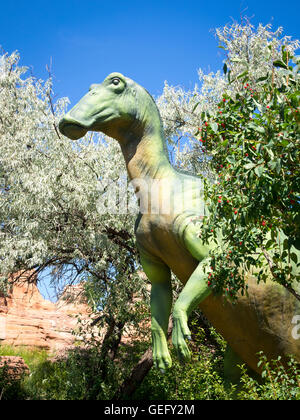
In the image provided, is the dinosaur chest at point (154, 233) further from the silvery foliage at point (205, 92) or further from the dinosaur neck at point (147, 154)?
the silvery foliage at point (205, 92)

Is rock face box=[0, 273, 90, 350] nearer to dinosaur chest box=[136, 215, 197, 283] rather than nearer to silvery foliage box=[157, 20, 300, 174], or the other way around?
silvery foliage box=[157, 20, 300, 174]

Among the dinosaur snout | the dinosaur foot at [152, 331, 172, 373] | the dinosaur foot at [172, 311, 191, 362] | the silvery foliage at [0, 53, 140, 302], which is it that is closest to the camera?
the dinosaur foot at [172, 311, 191, 362]

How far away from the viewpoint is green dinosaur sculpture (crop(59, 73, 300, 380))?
410cm

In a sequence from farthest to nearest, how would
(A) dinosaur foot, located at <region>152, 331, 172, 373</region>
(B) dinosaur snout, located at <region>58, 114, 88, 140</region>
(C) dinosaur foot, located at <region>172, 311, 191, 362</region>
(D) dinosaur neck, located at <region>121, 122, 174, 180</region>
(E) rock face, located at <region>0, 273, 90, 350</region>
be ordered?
(E) rock face, located at <region>0, 273, 90, 350</region> → (D) dinosaur neck, located at <region>121, 122, 174, 180</region> → (B) dinosaur snout, located at <region>58, 114, 88, 140</region> → (A) dinosaur foot, located at <region>152, 331, 172, 373</region> → (C) dinosaur foot, located at <region>172, 311, 191, 362</region>

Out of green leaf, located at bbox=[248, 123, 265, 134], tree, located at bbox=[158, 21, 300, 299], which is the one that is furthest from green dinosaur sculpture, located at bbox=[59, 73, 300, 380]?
green leaf, located at bbox=[248, 123, 265, 134]

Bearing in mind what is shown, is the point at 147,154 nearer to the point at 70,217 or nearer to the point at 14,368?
the point at 70,217

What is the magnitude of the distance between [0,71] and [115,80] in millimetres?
6652

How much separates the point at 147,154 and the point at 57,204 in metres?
4.13

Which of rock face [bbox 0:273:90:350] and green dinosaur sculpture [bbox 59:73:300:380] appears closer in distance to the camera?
green dinosaur sculpture [bbox 59:73:300:380]

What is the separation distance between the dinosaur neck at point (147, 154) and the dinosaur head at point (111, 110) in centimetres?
6

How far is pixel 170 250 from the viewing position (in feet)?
14.1

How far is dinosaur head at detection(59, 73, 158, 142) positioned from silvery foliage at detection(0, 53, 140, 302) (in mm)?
3648

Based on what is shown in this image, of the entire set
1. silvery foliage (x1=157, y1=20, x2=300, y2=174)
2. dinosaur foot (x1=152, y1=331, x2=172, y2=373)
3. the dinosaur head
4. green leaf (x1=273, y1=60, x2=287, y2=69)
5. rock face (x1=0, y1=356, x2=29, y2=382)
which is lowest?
dinosaur foot (x1=152, y1=331, x2=172, y2=373)

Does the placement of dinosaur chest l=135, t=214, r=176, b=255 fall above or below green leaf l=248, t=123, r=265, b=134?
above
